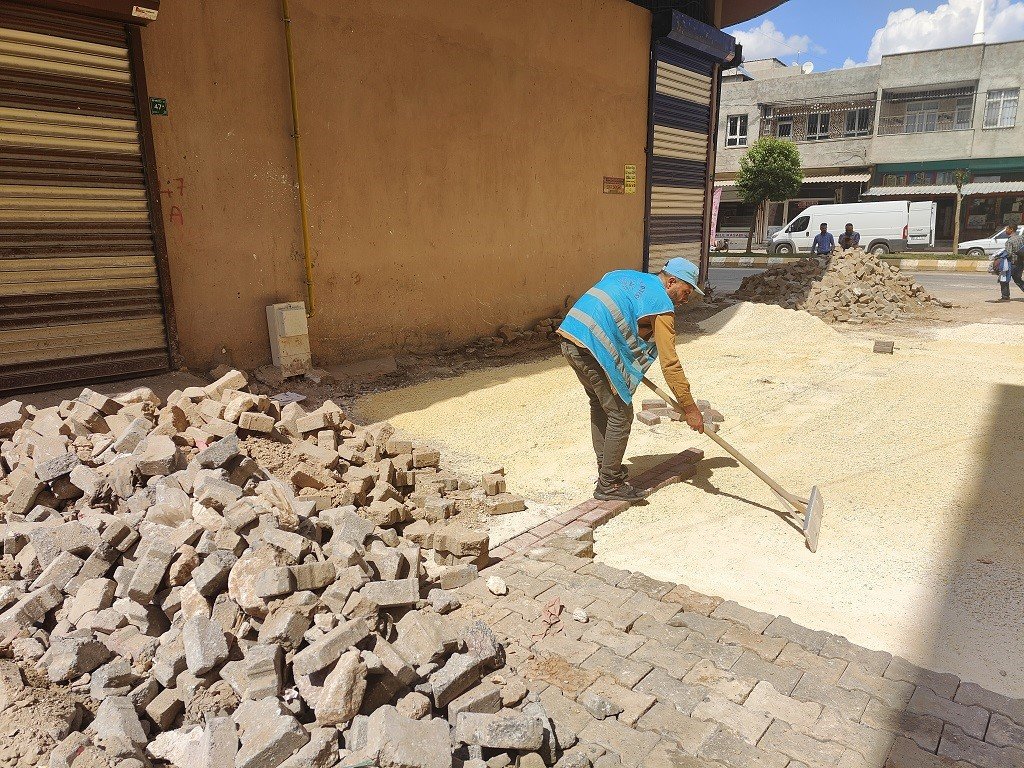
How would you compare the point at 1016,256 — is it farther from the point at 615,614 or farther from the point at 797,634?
the point at 615,614

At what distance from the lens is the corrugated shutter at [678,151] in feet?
40.2

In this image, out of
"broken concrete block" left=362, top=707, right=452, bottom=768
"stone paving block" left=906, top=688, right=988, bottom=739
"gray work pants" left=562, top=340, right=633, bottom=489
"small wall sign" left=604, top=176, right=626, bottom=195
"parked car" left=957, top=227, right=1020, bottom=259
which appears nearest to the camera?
"broken concrete block" left=362, top=707, right=452, bottom=768

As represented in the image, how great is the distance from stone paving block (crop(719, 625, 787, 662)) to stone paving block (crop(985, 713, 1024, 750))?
738 mm

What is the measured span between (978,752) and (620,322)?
272cm

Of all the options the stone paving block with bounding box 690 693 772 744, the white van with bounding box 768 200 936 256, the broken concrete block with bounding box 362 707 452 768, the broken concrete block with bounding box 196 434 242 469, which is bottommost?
the stone paving block with bounding box 690 693 772 744

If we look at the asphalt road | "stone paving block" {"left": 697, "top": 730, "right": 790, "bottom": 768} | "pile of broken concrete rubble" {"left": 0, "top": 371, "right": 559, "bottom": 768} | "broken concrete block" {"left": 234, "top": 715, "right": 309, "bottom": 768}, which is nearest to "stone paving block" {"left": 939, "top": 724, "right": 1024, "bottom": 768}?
"stone paving block" {"left": 697, "top": 730, "right": 790, "bottom": 768}

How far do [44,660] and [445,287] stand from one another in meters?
6.50

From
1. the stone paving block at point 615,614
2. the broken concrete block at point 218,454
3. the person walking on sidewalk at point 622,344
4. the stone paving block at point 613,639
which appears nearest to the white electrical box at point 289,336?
the broken concrete block at point 218,454

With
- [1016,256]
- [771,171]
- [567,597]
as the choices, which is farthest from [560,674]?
[771,171]

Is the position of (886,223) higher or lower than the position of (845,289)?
higher

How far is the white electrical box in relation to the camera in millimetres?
6730

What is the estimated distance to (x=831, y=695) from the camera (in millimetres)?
2615

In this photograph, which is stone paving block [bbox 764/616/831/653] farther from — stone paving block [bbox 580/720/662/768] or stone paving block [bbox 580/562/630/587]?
stone paving block [bbox 580/720/662/768]

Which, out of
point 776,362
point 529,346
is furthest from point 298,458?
point 776,362
